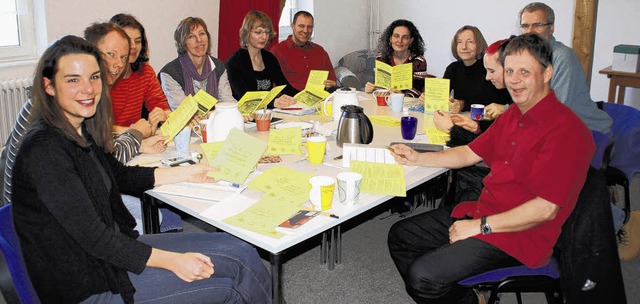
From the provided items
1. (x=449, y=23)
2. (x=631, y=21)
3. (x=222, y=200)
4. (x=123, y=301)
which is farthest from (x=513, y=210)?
(x=449, y=23)

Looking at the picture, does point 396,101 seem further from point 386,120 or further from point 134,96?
point 134,96

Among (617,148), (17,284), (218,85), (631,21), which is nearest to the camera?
(17,284)

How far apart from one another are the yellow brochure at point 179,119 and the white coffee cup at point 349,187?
69 cm

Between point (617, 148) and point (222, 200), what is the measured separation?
6.66 feet

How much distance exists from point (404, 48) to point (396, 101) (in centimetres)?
100

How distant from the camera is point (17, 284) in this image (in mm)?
1379

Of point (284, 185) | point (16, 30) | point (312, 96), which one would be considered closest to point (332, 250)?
point (312, 96)

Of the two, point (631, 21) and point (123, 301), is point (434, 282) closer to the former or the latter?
point (123, 301)

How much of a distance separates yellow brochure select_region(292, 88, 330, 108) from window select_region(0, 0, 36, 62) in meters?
2.05

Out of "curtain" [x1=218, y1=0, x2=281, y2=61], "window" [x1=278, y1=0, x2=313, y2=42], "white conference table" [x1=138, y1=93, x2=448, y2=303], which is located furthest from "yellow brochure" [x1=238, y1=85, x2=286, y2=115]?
"window" [x1=278, y1=0, x2=313, y2=42]

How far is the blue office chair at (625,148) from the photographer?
2715 mm

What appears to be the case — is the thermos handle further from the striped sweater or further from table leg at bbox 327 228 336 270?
the striped sweater

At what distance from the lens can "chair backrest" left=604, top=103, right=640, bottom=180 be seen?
2713 mm

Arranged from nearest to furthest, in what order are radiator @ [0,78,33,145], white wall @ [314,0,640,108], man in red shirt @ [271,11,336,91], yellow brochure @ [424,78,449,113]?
yellow brochure @ [424,78,449,113] → radiator @ [0,78,33,145] → man in red shirt @ [271,11,336,91] → white wall @ [314,0,640,108]
